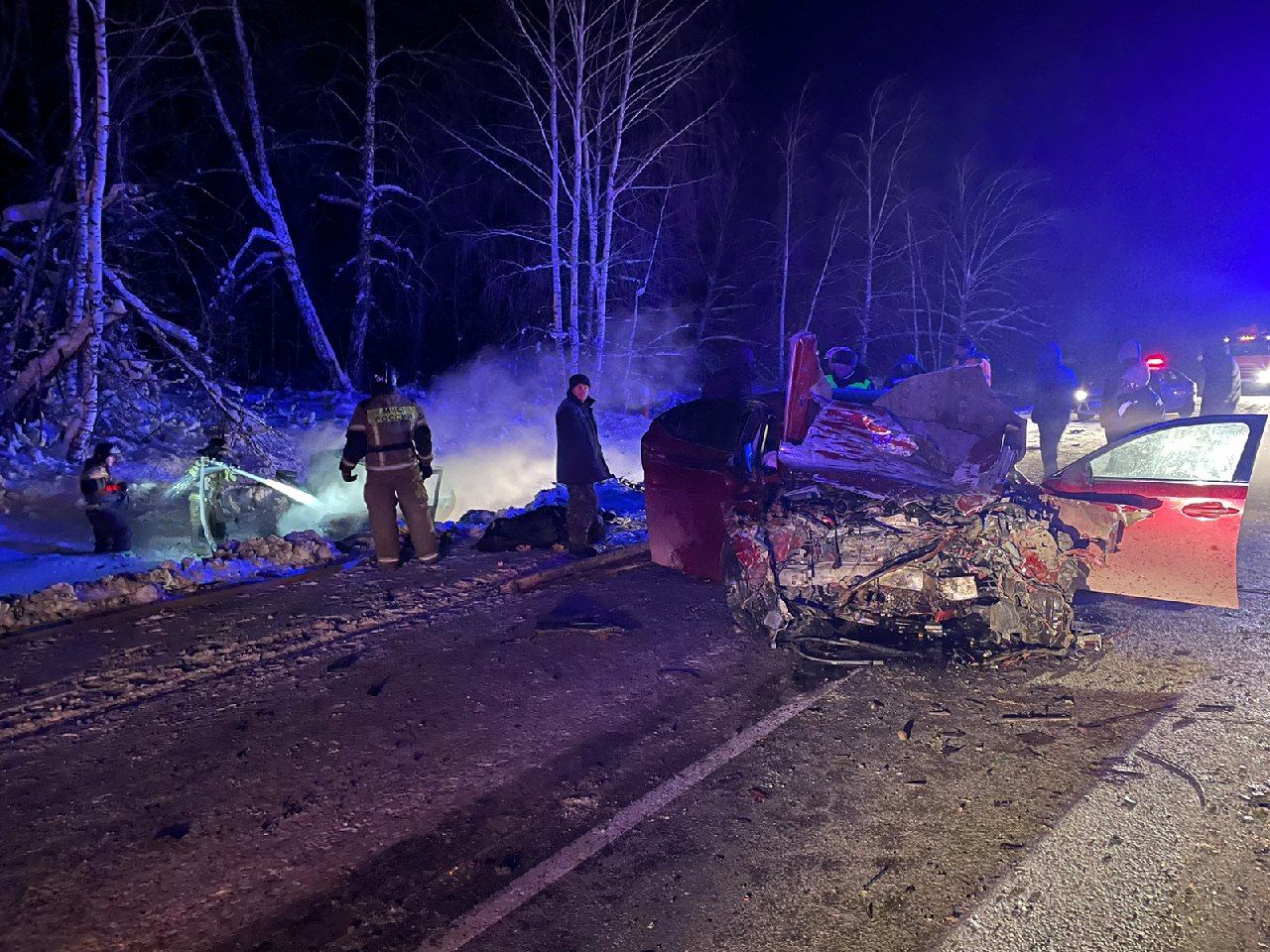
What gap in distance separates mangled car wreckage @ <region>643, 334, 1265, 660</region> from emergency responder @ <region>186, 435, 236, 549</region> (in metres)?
5.31

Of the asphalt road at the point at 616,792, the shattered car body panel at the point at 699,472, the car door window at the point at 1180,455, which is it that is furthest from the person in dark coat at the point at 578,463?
the car door window at the point at 1180,455

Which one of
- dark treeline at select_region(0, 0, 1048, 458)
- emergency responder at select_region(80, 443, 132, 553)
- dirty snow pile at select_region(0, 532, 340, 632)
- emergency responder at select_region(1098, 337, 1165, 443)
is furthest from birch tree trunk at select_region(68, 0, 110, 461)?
emergency responder at select_region(1098, 337, 1165, 443)

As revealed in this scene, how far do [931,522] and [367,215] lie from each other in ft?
54.1

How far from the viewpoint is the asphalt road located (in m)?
2.73

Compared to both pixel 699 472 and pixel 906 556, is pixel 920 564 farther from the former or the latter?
pixel 699 472

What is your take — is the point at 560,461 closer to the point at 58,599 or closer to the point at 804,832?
the point at 58,599

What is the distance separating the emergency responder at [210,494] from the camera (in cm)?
816

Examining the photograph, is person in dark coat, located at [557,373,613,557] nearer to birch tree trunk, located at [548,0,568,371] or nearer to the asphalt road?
the asphalt road

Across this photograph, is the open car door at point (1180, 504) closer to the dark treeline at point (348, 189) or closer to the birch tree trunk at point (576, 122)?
the birch tree trunk at point (576, 122)

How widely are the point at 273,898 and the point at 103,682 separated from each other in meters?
2.66

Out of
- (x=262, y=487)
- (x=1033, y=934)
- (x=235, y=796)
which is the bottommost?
(x=1033, y=934)

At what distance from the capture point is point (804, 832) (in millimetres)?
3209

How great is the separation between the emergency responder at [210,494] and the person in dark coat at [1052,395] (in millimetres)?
9882

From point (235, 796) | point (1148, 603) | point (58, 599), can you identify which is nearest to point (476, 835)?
point (235, 796)
